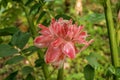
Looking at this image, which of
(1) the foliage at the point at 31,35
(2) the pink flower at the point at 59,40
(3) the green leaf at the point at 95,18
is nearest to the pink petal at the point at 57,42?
(2) the pink flower at the point at 59,40

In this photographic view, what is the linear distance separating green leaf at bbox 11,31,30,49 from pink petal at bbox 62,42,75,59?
203 mm

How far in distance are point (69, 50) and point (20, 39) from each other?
23cm

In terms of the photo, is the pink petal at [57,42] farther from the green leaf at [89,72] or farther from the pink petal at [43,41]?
the green leaf at [89,72]

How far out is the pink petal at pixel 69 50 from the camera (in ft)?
2.62

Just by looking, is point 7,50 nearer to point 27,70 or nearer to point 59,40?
point 27,70

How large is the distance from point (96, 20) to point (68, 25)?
0.67ft

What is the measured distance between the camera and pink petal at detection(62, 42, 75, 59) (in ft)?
2.62

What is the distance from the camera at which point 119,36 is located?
3.31 ft

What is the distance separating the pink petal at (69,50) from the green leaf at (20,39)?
0.67 ft

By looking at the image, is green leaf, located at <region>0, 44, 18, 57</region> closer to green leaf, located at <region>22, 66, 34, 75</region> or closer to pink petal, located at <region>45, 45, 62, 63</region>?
green leaf, located at <region>22, 66, 34, 75</region>

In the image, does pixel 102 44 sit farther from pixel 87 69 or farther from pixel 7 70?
pixel 87 69

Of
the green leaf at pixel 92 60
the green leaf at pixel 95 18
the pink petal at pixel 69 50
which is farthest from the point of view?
the green leaf at pixel 95 18

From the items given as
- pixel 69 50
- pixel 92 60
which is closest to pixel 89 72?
pixel 92 60

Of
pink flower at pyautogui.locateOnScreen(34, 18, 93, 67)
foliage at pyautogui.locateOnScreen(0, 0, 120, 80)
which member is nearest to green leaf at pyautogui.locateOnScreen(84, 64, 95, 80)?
foliage at pyautogui.locateOnScreen(0, 0, 120, 80)
